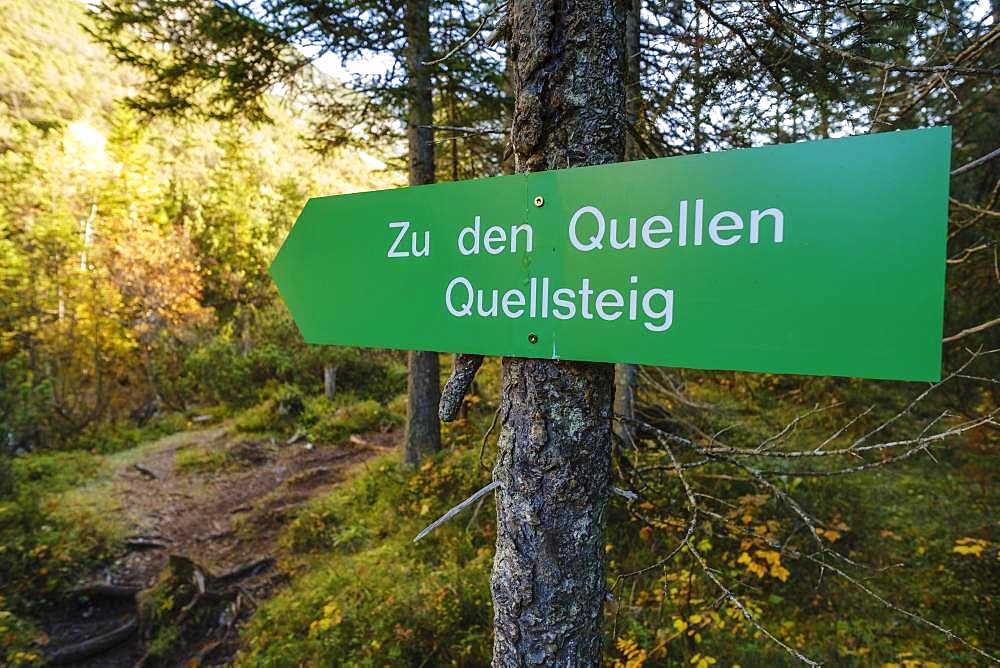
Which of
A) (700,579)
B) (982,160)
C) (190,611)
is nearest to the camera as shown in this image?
(982,160)

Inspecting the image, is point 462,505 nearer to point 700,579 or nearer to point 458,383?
point 458,383

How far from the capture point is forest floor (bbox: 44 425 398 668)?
4.36 meters

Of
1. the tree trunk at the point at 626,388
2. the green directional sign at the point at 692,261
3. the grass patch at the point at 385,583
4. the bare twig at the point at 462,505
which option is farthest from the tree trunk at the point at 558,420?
the tree trunk at the point at 626,388

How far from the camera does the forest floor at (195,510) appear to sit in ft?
14.3

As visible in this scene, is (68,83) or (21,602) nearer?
(21,602)

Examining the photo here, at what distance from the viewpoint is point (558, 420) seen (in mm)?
1162

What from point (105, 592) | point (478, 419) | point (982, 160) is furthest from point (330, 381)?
point (982, 160)

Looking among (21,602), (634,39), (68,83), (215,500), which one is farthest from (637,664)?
(68,83)

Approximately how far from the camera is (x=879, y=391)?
6.12 m

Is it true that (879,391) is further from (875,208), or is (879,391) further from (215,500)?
(215,500)

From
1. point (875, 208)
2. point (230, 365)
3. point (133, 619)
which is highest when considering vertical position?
point (875, 208)

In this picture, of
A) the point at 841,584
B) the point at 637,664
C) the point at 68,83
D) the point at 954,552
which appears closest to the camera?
the point at 637,664

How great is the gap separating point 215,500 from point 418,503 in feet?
11.2

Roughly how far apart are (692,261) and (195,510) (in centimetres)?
738
